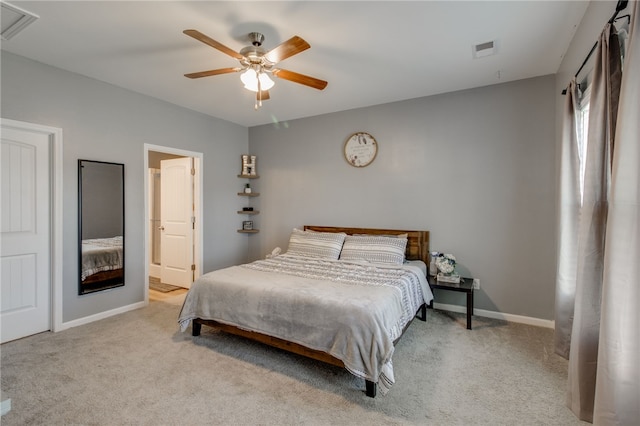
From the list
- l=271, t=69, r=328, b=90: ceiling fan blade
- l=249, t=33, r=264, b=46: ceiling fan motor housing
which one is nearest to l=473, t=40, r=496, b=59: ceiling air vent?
l=271, t=69, r=328, b=90: ceiling fan blade

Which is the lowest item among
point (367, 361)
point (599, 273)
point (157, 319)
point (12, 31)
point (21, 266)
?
point (157, 319)

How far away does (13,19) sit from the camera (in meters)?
2.30

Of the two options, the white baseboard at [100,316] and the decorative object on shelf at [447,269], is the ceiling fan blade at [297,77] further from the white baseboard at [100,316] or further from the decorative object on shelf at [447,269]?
the white baseboard at [100,316]

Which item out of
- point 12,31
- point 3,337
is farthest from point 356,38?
point 3,337

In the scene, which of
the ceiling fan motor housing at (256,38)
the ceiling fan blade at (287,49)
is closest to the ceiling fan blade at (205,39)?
the ceiling fan motor housing at (256,38)

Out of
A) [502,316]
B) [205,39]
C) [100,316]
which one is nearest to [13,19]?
[205,39]

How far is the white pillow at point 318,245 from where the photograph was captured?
3.93 meters

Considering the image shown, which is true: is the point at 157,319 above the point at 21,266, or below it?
below

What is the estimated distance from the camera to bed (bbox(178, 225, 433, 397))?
6.84 ft

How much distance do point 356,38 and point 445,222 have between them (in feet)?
7.77

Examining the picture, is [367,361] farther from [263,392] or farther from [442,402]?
[263,392]

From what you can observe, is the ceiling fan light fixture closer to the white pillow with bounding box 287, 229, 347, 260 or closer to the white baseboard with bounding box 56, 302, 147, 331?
the white pillow with bounding box 287, 229, 347, 260

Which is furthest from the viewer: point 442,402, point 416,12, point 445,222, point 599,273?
point 445,222

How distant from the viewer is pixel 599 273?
1688 mm
